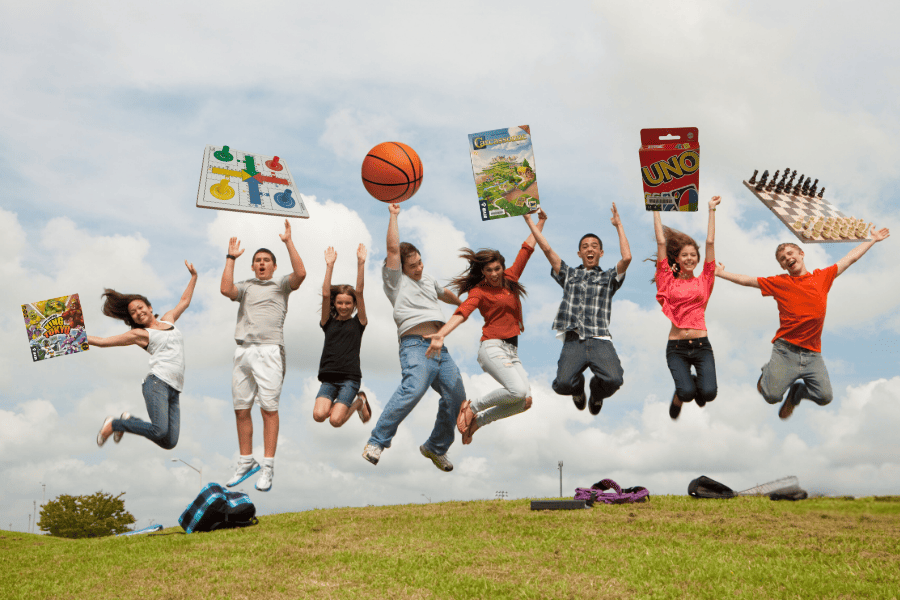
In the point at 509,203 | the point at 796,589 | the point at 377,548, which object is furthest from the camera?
the point at 509,203

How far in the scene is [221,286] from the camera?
10.9 meters

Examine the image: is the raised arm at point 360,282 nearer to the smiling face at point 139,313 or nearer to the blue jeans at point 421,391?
the blue jeans at point 421,391

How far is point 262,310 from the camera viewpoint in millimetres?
10961

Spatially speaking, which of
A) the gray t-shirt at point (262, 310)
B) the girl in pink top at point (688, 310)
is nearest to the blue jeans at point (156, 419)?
the gray t-shirt at point (262, 310)

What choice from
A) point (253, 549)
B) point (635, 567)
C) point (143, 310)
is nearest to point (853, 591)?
point (635, 567)

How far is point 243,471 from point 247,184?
15.5 feet

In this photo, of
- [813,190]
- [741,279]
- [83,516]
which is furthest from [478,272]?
[83,516]

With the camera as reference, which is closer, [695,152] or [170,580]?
[170,580]

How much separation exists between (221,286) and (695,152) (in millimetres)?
7773

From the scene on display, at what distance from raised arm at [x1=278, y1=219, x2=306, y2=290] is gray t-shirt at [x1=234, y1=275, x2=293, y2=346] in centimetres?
11

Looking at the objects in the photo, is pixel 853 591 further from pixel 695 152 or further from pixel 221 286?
pixel 221 286

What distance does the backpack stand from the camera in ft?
33.6

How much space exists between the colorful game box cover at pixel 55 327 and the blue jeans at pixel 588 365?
25.7ft

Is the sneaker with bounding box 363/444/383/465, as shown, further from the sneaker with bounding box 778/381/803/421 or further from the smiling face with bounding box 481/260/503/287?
the sneaker with bounding box 778/381/803/421
